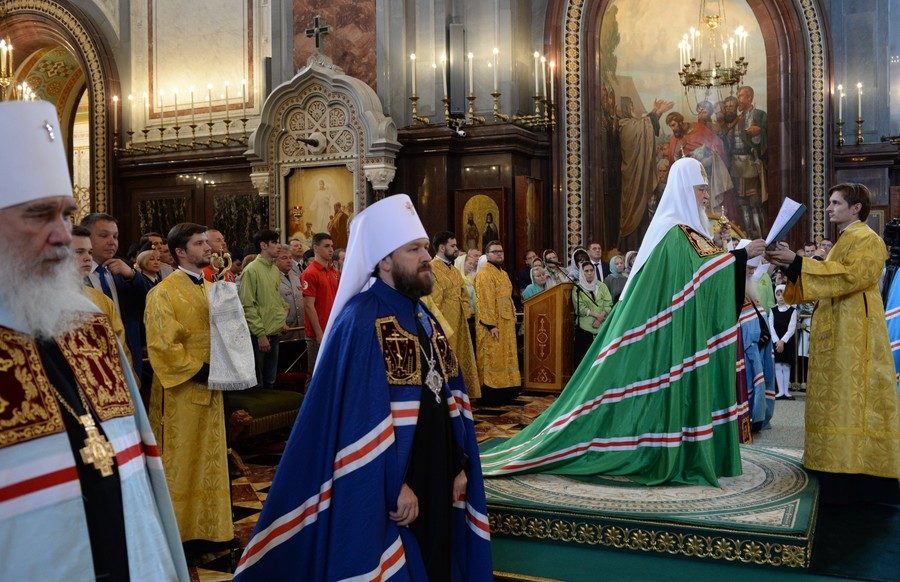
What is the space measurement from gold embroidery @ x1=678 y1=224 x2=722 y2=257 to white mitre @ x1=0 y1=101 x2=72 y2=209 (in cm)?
385

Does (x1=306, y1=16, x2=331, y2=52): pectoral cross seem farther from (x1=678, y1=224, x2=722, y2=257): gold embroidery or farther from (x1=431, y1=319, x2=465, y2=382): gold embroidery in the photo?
(x1=431, y1=319, x2=465, y2=382): gold embroidery

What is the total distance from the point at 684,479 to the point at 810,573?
3.09 ft

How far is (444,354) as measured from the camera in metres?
3.45

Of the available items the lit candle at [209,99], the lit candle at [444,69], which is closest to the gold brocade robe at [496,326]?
the lit candle at [444,69]

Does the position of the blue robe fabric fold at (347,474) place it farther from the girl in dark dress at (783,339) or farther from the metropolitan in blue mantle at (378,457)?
the girl in dark dress at (783,339)

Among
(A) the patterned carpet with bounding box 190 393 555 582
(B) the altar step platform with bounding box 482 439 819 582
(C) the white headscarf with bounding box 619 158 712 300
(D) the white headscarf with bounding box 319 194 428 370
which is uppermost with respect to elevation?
(C) the white headscarf with bounding box 619 158 712 300

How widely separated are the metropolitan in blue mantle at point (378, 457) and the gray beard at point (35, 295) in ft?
4.68

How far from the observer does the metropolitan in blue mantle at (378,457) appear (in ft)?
10.1

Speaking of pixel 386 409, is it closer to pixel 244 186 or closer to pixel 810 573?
pixel 810 573

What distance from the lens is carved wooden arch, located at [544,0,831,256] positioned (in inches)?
508

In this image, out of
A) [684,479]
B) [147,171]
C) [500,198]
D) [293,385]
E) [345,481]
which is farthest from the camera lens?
[147,171]

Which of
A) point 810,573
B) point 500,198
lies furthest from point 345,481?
point 500,198

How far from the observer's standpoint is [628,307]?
16.7 ft

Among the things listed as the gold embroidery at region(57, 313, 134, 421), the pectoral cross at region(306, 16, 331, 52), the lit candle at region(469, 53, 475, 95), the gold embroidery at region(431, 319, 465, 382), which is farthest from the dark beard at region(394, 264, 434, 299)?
the pectoral cross at region(306, 16, 331, 52)
